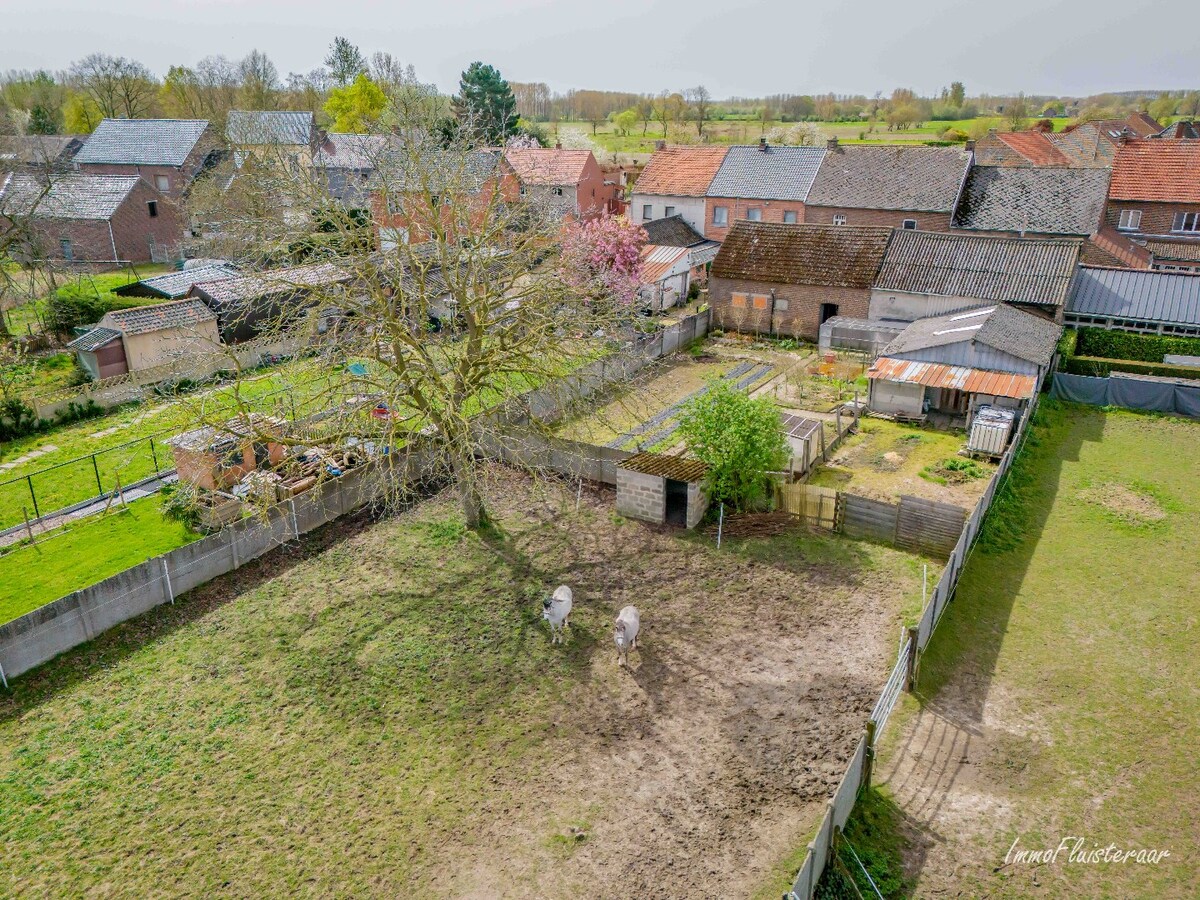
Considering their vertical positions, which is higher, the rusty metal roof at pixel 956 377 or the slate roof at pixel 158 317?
the slate roof at pixel 158 317

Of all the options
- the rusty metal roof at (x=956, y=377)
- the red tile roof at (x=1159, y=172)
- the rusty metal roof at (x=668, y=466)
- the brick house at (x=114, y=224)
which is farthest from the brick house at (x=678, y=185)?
the rusty metal roof at (x=668, y=466)

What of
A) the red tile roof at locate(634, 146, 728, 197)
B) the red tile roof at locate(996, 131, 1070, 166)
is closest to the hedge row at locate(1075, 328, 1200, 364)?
the red tile roof at locate(634, 146, 728, 197)

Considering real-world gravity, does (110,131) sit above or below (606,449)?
above

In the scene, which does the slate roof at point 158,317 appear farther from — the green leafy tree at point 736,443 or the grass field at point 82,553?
the green leafy tree at point 736,443

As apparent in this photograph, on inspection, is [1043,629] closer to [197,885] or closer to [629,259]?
[197,885]

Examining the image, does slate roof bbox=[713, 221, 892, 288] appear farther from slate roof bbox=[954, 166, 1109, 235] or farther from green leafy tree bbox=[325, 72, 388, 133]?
green leafy tree bbox=[325, 72, 388, 133]

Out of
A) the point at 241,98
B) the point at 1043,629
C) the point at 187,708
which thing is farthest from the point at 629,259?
the point at 241,98
